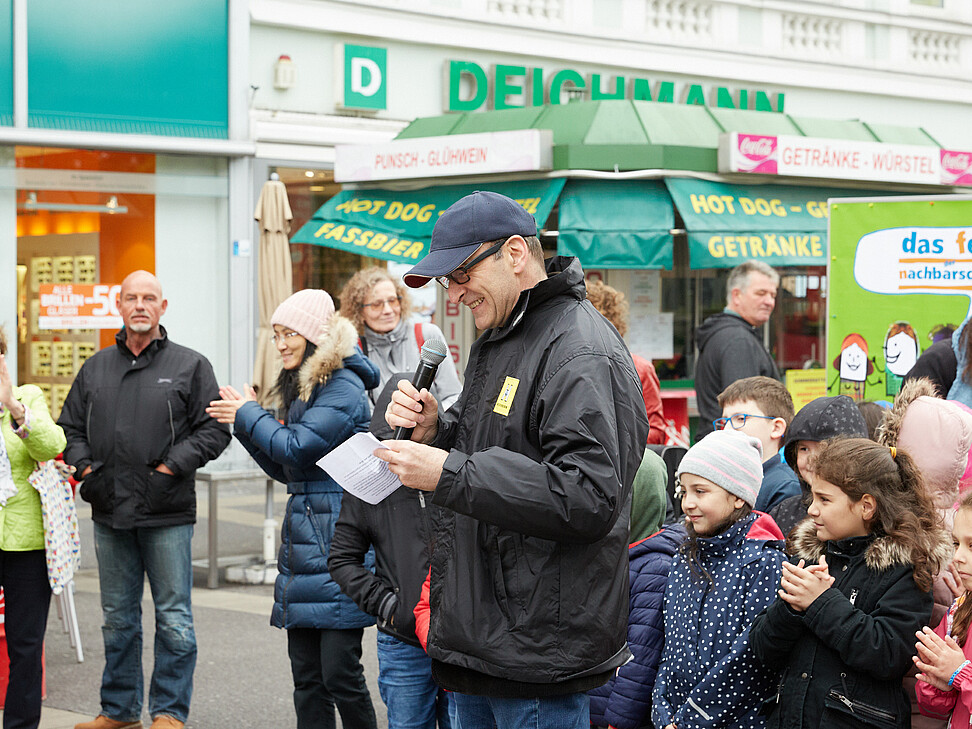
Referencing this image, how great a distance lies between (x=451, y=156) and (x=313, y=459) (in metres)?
6.97

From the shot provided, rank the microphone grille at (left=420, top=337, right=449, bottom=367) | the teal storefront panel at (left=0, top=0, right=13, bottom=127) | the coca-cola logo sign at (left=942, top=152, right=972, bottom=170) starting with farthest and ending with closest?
1. the teal storefront panel at (left=0, top=0, right=13, bottom=127)
2. the coca-cola logo sign at (left=942, top=152, right=972, bottom=170)
3. the microphone grille at (left=420, top=337, right=449, bottom=367)

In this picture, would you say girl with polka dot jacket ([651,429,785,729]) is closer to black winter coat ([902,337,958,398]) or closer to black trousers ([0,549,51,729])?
black winter coat ([902,337,958,398])

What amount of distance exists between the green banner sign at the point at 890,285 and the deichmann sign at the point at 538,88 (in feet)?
27.9

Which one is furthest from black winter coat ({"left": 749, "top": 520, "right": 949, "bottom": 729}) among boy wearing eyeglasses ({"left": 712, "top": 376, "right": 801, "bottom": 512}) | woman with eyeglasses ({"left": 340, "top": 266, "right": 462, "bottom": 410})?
woman with eyeglasses ({"left": 340, "top": 266, "right": 462, "bottom": 410})

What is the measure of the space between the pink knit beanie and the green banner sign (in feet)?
12.1

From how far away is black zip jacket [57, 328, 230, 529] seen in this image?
5.72 meters

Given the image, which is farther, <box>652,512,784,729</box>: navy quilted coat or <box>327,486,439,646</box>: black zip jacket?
<box>327,486,439,646</box>: black zip jacket

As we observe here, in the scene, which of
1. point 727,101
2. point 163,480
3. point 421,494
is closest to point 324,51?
point 727,101

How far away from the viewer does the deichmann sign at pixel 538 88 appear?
16.4m

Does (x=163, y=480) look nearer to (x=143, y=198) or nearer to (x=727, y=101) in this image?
(x=143, y=198)

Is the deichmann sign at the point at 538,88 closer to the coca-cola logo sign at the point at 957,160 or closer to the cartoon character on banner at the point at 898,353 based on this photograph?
the coca-cola logo sign at the point at 957,160

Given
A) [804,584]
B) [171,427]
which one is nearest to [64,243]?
[171,427]

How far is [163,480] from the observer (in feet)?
18.8

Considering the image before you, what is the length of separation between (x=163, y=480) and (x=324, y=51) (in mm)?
10704
